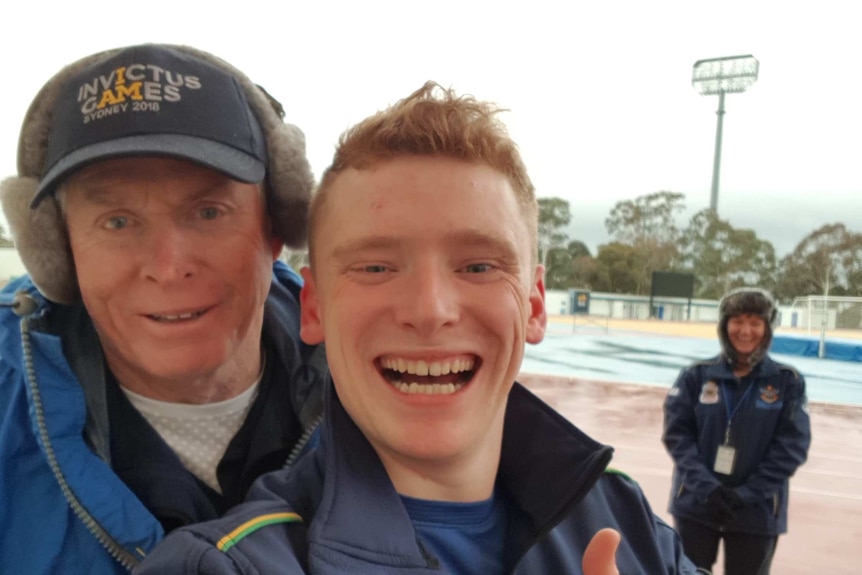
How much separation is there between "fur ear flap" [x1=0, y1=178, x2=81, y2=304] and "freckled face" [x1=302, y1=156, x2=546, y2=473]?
1.90ft

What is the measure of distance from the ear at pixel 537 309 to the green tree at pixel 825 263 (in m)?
8.75

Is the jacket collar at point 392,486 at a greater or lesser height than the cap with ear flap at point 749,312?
lesser

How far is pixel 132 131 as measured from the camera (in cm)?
119

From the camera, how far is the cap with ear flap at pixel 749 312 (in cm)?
338

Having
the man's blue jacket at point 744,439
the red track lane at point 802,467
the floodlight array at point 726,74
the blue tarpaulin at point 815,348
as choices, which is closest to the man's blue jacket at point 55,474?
the man's blue jacket at point 744,439

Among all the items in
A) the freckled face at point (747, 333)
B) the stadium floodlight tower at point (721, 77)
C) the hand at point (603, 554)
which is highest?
the stadium floodlight tower at point (721, 77)

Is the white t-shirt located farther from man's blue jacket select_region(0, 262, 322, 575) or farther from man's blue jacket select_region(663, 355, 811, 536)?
man's blue jacket select_region(663, 355, 811, 536)

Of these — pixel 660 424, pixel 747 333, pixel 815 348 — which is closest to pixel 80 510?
pixel 747 333

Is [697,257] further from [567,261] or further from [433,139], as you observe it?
[433,139]

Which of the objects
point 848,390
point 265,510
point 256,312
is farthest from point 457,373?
point 848,390

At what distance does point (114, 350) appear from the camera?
1354mm

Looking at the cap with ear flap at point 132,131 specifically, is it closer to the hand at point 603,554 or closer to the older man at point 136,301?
the older man at point 136,301

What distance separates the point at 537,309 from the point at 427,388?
355mm

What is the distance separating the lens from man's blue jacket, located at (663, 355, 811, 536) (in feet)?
10.5
